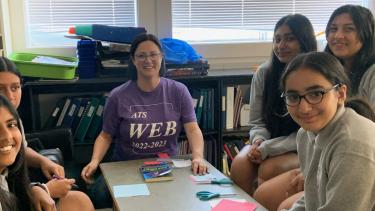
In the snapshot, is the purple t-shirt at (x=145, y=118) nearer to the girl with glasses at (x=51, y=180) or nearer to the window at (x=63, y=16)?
the girl with glasses at (x=51, y=180)

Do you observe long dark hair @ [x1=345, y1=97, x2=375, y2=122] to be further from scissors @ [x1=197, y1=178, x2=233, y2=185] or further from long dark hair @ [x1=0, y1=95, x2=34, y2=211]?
long dark hair @ [x1=0, y1=95, x2=34, y2=211]

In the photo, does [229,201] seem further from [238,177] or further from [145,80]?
[145,80]

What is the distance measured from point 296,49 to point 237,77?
0.79 meters

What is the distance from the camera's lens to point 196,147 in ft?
7.86

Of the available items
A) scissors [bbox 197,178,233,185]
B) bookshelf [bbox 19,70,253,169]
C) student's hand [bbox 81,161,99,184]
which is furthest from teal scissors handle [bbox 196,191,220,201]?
bookshelf [bbox 19,70,253,169]

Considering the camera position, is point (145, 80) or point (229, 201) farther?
point (145, 80)

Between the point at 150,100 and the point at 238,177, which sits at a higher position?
the point at 150,100

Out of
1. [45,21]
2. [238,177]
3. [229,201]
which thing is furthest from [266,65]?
[45,21]

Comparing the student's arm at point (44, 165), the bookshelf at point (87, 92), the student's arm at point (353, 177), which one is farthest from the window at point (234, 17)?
the student's arm at point (353, 177)

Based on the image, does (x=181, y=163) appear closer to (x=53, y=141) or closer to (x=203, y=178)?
(x=203, y=178)

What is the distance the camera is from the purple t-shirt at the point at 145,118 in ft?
7.98

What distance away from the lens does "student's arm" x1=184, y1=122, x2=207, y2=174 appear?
2.09 m

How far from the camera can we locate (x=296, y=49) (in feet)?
7.72

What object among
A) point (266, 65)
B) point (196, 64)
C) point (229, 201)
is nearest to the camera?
point (229, 201)
